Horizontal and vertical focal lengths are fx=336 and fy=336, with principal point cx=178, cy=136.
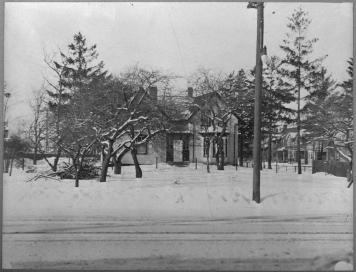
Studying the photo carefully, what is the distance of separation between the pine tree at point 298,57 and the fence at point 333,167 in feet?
0.73

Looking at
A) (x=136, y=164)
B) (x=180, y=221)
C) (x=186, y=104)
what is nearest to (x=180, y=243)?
(x=180, y=221)

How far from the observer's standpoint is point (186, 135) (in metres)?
5.09

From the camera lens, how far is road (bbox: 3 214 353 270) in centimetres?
429

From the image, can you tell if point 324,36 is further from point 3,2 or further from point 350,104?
point 3,2

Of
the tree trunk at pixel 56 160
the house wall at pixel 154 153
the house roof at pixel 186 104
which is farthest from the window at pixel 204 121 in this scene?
the tree trunk at pixel 56 160

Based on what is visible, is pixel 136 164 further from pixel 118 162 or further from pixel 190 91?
pixel 190 91

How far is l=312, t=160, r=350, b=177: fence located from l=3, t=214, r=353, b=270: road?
1.99 feet

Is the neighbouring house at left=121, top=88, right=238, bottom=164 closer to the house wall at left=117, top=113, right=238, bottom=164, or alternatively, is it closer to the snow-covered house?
the house wall at left=117, top=113, right=238, bottom=164

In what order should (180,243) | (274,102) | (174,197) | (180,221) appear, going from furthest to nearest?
1. (274,102)
2. (174,197)
3. (180,221)
4. (180,243)

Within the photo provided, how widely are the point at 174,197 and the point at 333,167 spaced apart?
227 cm

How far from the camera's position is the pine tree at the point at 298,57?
4.66 meters

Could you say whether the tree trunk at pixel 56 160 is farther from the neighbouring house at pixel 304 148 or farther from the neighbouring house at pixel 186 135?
the neighbouring house at pixel 304 148

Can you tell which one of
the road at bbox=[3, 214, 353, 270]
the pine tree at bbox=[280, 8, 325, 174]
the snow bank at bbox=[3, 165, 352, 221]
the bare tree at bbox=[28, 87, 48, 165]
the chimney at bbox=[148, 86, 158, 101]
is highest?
the pine tree at bbox=[280, 8, 325, 174]

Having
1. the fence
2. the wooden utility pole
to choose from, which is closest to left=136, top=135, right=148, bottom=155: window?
the wooden utility pole
